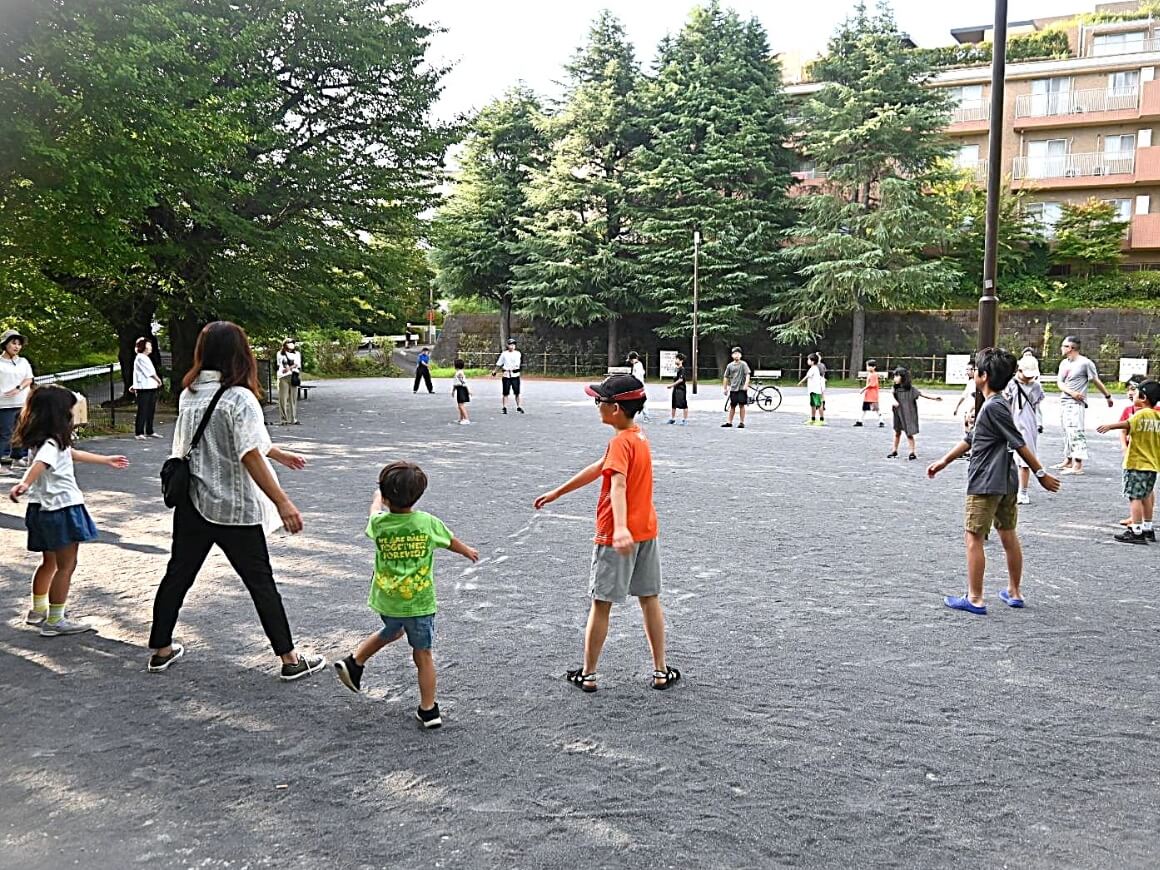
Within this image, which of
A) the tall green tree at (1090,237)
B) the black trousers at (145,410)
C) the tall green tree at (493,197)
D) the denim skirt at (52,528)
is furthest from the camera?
the tall green tree at (493,197)

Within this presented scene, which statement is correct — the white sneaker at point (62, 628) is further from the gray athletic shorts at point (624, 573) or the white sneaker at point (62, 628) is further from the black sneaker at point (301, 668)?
the gray athletic shorts at point (624, 573)

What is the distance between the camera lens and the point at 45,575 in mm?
5730

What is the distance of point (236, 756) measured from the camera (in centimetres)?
400

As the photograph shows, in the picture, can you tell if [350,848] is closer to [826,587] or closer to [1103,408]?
[826,587]

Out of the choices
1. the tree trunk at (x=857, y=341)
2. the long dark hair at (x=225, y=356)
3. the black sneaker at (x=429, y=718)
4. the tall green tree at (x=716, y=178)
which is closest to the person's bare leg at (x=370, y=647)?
the black sneaker at (x=429, y=718)

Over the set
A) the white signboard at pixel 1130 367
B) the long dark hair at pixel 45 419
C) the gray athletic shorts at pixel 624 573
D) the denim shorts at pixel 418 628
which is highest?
the white signboard at pixel 1130 367

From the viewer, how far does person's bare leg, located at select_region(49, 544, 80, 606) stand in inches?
223

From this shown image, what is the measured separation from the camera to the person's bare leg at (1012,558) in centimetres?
633

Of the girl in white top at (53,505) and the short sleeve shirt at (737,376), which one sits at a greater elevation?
the short sleeve shirt at (737,376)

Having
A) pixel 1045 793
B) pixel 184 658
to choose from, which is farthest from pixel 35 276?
pixel 1045 793

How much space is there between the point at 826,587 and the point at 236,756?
428cm

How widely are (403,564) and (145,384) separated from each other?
43.5 feet

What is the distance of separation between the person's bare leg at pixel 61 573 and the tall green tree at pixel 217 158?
862 cm

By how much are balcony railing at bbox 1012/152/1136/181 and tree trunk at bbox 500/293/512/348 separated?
24.0m
